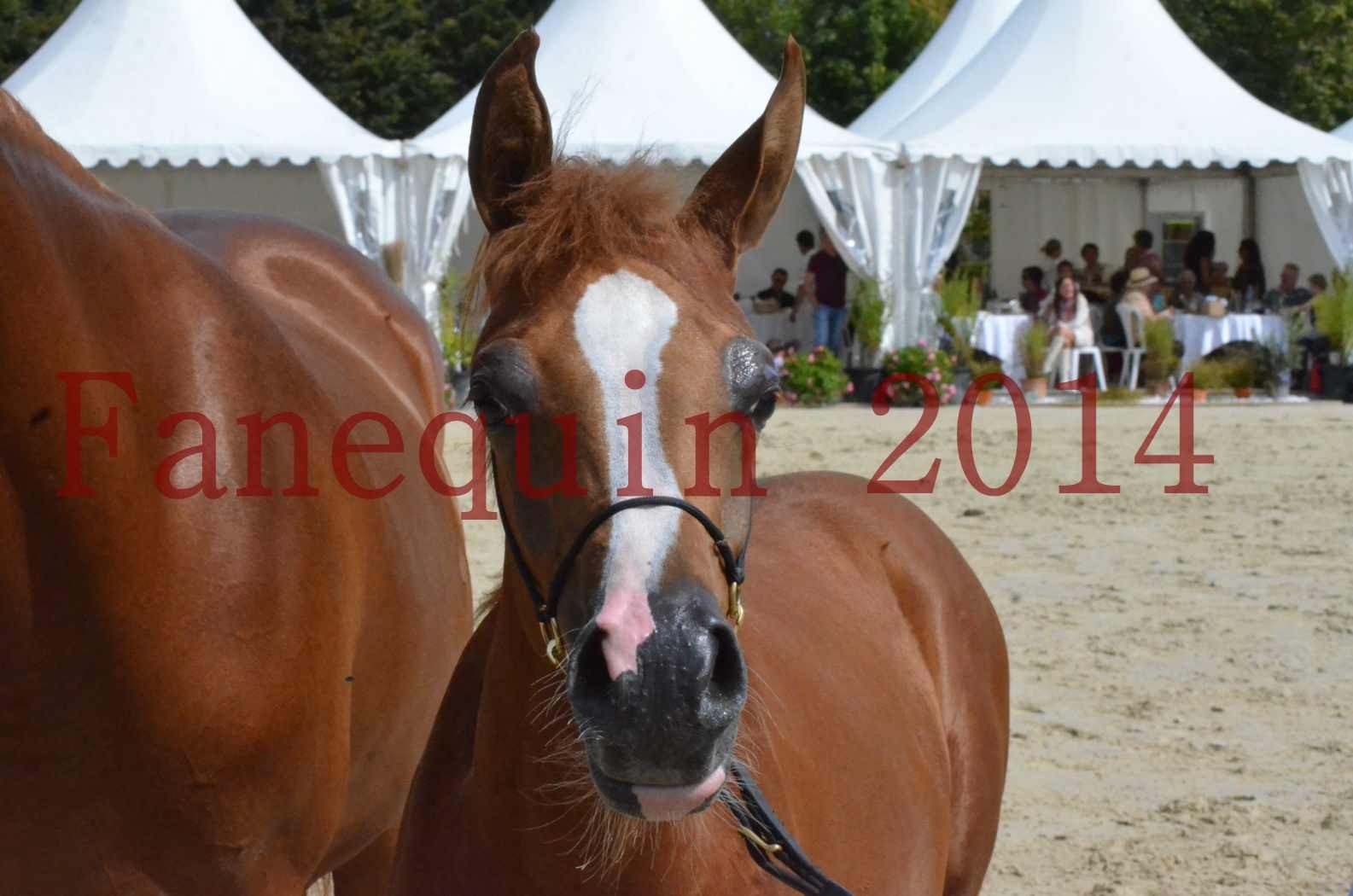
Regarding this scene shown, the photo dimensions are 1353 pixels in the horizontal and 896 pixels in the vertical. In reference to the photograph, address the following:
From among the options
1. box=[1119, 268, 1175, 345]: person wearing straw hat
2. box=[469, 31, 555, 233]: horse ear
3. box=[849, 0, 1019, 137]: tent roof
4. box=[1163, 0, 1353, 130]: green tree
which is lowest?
box=[469, 31, 555, 233]: horse ear

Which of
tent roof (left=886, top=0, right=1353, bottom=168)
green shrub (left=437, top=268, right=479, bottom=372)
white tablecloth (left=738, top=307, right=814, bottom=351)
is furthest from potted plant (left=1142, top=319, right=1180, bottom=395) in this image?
green shrub (left=437, top=268, right=479, bottom=372)

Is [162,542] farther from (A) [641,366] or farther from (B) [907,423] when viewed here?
(B) [907,423]

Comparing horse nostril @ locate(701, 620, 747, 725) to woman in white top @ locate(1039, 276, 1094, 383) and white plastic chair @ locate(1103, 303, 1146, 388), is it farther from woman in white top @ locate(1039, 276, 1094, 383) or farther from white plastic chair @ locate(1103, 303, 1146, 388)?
white plastic chair @ locate(1103, 303, 1146, 388)

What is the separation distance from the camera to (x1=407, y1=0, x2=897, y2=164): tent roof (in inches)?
563

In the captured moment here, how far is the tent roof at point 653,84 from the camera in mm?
14289

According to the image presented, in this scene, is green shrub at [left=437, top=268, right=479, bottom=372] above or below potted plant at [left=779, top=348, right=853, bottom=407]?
above

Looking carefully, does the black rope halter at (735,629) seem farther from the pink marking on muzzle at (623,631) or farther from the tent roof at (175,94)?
the tent roof at (175,94)

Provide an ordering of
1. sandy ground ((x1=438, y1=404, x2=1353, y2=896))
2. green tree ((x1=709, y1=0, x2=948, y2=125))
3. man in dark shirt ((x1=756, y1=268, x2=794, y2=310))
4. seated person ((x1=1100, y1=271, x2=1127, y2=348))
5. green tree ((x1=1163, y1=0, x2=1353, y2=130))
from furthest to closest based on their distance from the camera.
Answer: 1. green tree ((x1=709, y1=0, x2=948, y2=125))
2. green tree ((x1=1163, y1=0, x2=1353, y2=130))
3. man in dark shirt ((x1=756, y1=268, x2=794, y2=310))
4. seated person ((x1=1100, y1=271, x2=1127, y2=348))
5. sandy ground ((x1=438, y1=404, x2=1353, y2=896))

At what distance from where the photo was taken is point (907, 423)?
40.1 ft

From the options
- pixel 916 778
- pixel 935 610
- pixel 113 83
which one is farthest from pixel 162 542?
pixel 113 83

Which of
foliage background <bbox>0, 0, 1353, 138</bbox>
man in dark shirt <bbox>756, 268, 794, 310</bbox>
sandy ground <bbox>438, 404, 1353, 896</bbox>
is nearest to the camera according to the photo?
sandy ground <bbox>438, 404, 1353, 896</bbox>

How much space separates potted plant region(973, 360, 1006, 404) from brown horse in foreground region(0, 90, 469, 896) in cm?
1155

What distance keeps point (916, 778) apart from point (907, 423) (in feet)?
31.8

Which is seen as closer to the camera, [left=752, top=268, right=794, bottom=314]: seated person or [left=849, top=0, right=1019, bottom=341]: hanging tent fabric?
[left=849, top=0, right=1019, bottom=341]: hanging tent fabric
